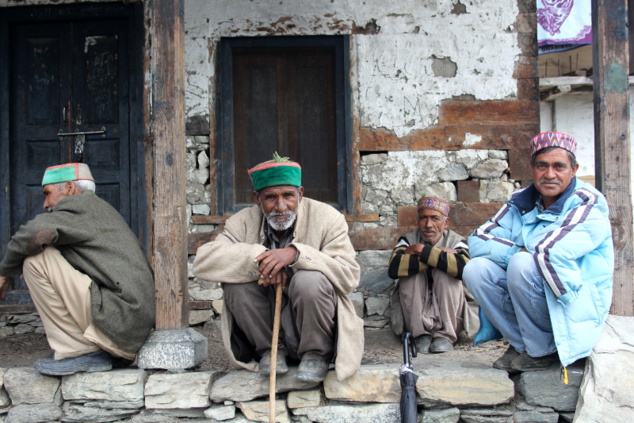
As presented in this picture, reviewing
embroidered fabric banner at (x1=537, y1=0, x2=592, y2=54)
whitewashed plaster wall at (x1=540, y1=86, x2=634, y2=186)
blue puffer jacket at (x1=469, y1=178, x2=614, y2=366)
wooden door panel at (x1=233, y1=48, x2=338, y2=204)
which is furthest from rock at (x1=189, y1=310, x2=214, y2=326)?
whitewashed plaster wall at (x1=540, y1=86, x2=634, y2=186)

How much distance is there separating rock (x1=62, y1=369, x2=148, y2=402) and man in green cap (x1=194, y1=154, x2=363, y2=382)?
1.82ft

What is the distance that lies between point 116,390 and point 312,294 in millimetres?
1226

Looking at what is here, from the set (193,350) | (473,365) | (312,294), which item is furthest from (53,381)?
(473,365)

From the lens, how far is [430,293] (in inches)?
178

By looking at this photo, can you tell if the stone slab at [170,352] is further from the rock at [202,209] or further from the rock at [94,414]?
the rock at [202,209]

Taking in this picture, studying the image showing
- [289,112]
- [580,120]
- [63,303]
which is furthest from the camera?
[580,120]

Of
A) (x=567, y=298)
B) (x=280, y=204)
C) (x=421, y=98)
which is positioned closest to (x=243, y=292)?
(x=280, y=204)

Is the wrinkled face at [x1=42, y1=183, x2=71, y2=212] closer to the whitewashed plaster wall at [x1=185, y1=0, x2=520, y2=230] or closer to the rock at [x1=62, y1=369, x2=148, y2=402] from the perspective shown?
the rock at [x1=62, y1=369, x2=148, y2=402]

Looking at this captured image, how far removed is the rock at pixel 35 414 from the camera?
3324mm

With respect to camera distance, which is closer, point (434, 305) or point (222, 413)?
point (222, 413)

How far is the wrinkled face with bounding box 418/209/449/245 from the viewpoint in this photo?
471 centimetres

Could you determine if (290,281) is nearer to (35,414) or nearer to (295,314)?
(295,314)

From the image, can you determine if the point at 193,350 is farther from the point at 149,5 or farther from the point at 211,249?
the point at 149,5

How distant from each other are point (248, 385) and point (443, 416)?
1043 millimetres
